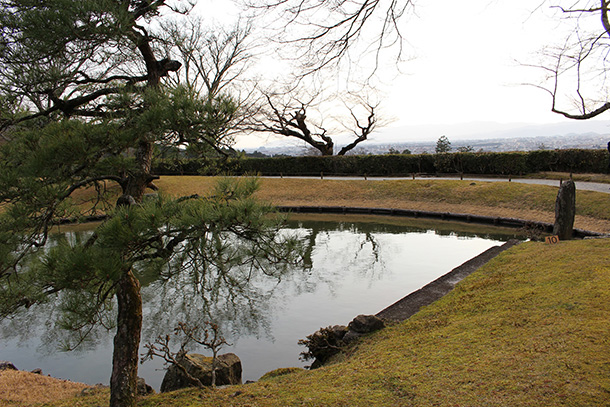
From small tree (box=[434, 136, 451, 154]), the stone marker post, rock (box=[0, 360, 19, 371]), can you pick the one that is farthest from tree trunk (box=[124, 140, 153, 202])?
small tree (box=[434, 136, 451, 154])

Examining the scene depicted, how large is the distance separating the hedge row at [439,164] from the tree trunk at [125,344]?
1252cm

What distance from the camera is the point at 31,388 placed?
431cm

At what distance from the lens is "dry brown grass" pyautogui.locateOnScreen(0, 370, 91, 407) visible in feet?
13.2

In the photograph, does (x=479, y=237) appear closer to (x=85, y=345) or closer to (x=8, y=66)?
(x=85, y=345)

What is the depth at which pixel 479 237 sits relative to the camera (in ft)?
38.0

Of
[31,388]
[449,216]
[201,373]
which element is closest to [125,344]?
[201,373]

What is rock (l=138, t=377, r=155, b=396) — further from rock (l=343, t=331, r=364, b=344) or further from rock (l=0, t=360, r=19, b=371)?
rock (l=343, t=331, r=364, b=344)

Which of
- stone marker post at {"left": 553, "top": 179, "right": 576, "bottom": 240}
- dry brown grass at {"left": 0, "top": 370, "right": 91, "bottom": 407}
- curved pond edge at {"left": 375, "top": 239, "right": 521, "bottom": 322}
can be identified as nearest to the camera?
dry brown grass at {"left": 0, "top": 370, "right": 91, "bottom": 407}

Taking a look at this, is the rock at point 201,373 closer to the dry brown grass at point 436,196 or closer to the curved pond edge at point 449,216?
the curved pond edge at point 449,216

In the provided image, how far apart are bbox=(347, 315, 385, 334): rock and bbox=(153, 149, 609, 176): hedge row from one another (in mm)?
11152

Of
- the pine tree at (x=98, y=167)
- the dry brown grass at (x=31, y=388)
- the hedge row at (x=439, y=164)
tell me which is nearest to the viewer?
the pine tree at (x=98, y=167)

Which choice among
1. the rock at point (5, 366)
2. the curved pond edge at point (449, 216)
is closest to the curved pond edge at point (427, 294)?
the curved pond edge at point (449, 216)

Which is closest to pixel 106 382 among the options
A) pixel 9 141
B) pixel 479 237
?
pixel 9 141

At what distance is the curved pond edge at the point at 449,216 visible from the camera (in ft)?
37.9
